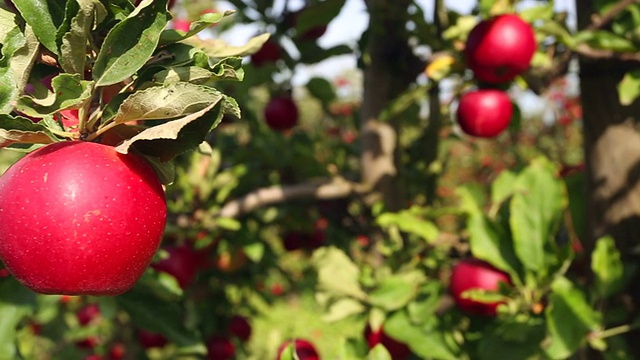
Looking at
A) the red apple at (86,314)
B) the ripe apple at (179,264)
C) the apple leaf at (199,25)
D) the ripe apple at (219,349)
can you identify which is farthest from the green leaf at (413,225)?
the red apple at (86,314)

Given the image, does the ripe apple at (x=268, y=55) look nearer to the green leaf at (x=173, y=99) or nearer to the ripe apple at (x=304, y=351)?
the ripe apple at (x=304, y=351)

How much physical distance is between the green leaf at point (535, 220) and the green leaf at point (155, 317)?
667mm

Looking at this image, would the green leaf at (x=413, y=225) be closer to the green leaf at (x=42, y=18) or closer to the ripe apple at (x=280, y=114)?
the ripe apple at (x=280, y=114)

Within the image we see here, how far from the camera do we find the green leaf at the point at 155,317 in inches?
51.9

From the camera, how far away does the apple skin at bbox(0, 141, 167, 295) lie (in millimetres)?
587

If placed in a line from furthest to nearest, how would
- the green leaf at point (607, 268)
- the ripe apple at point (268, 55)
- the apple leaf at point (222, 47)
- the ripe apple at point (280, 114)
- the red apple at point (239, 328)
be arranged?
the red apple at point (239, 328) < the ripe apple at point (280, 114) < the ripe apple at point (268, 55) < the green leaf at point (607, 268) < the apple leaf at point (222, 47)

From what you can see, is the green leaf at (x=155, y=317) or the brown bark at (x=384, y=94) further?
the brown bark at (x=384, y=94)

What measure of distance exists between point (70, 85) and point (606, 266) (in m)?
1.02

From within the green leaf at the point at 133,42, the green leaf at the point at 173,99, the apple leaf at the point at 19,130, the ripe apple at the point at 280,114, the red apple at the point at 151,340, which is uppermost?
the green leaf at the point at 133,42

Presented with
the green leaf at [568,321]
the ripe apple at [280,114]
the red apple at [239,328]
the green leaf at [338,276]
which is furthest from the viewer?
the red apple at [239,328]

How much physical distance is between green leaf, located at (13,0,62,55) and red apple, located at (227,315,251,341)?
1.84 meters

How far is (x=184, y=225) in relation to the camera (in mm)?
1682

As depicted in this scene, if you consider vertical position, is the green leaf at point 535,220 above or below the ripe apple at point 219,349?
above

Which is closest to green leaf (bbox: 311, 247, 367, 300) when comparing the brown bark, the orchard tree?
the orchard tree
